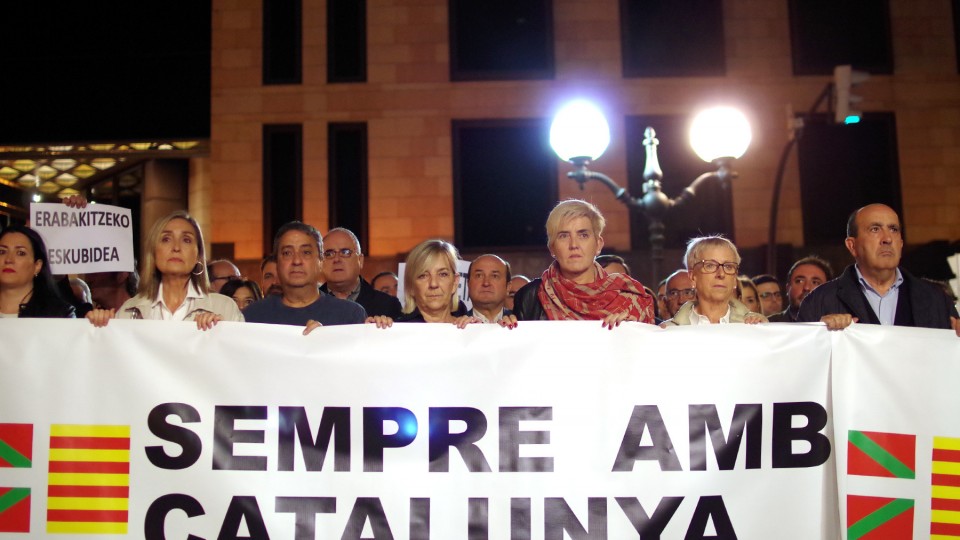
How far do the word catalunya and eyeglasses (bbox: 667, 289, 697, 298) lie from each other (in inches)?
77.3

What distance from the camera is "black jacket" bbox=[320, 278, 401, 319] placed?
5.50 m

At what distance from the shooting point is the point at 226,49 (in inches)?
540

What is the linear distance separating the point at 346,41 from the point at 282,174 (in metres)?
2.23

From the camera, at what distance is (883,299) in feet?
14.6

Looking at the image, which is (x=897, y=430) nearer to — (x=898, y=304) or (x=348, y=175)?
(x=898, y=304)

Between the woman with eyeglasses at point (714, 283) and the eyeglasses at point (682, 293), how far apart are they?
1.50 meters

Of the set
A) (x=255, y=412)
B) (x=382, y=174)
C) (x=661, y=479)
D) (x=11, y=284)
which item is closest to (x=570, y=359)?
(x=661, y=479)

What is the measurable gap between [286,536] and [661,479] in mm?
1532

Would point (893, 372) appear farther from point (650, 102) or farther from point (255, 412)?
point (650, 102)

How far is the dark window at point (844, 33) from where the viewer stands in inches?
548

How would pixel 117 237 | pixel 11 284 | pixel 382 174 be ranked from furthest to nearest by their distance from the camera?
1. pixel 382 174
2. pixel 117 237
3. pixel 11 284

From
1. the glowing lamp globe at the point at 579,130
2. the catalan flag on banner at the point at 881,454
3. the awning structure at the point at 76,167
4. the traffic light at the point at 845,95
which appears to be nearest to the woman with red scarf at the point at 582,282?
the catalan flag on banner at the point at 881,454

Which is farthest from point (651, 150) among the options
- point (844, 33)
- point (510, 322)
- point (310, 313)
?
point (844, 33)

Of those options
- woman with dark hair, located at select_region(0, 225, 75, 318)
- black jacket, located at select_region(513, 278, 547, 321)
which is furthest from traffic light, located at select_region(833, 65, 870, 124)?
woman with dark hair, located at select_region(0, 225, 75, 318)
